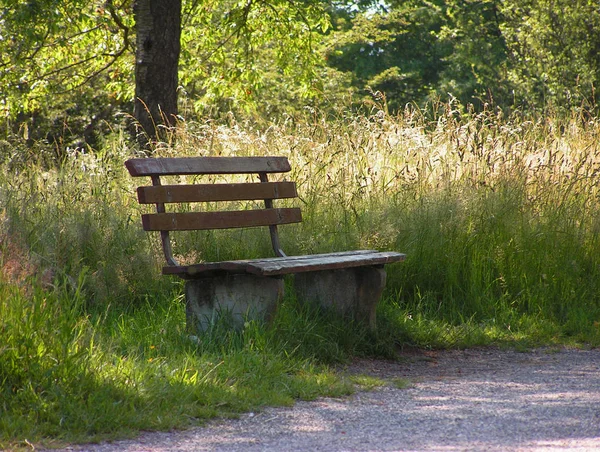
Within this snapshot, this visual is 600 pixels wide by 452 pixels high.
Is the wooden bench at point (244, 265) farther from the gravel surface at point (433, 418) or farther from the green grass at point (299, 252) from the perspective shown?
the gravel surface at point (433, 418)

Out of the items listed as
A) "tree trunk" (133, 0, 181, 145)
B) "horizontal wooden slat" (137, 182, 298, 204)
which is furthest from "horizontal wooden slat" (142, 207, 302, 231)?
"tree trunk" (133, 0, 181, 145)

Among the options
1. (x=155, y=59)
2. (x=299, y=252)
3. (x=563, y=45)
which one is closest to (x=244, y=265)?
(x=299, y=252)

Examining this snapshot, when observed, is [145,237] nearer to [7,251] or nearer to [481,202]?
[7,251]

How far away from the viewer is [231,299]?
5059 millimetres

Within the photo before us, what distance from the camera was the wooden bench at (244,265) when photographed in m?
4.92

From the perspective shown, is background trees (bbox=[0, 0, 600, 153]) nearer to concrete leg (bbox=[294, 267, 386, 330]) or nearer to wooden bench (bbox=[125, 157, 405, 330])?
wooden bench (bbox=[125, 157, 405, 330])

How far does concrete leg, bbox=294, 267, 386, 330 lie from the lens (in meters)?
5.43

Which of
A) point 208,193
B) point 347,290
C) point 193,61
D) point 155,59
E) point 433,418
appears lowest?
point 433,418

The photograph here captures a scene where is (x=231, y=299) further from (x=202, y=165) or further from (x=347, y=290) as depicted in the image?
(x=202, y=165)

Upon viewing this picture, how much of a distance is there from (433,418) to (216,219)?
82.3 inches

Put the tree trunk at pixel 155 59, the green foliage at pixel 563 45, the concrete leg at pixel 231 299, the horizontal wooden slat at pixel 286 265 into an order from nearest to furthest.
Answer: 1. the horizontal wooden slat at pixel 286 265
2. the concrete leg at pixel 231 299
3. the tree trunk at pixel 155 59
4. the green foliage at pixel 563 45

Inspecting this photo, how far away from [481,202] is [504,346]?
1512 millimetres

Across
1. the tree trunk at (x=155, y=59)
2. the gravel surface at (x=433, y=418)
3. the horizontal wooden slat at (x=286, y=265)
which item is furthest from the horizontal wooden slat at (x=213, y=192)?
the tree trunk at (x=155, y=59)

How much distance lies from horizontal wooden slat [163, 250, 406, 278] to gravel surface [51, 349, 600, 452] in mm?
641
